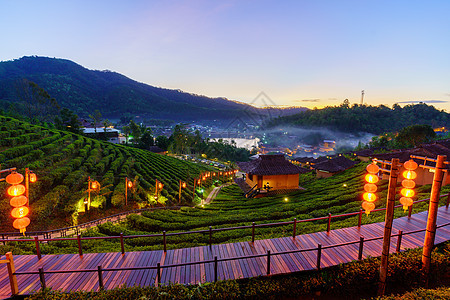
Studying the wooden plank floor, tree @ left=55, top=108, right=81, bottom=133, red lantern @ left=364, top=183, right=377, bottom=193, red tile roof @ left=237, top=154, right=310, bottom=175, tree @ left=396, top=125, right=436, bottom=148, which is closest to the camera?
the wooden plank floor

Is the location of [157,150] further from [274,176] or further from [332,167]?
[332,167]

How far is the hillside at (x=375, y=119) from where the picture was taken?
114 m

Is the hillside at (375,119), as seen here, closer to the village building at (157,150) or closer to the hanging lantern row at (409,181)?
the village building at (157,150)

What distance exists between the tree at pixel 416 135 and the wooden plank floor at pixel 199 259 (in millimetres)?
56521

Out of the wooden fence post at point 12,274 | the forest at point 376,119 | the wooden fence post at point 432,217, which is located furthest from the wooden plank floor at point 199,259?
the forest at point 376,119

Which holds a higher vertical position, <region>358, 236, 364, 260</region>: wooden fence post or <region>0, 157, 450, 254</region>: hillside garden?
<region>358, 236, 364, 260</region>: wooden fence post

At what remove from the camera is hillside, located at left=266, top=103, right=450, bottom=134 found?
114431 millimetres

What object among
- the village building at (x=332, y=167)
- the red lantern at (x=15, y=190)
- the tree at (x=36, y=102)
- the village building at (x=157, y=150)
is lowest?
the village building at (x=157, y=150)

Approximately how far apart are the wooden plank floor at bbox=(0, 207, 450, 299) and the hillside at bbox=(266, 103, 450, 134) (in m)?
135

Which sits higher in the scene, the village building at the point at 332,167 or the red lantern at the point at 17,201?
the red lantern at the point at 17,201

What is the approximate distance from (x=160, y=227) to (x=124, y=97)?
20883cm

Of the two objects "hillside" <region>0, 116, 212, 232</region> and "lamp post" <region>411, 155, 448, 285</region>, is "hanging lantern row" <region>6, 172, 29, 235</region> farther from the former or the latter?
"lamp post" <region>411, 155, 448, 285</region>

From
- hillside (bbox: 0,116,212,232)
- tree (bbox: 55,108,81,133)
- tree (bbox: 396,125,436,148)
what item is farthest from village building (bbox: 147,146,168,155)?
tree (bbox: 396,125,436,148)

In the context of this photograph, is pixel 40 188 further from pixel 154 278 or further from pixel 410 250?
pixel 410 250
